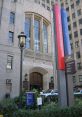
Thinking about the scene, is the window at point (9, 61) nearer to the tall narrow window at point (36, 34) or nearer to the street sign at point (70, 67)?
the tall narrow window at point (36, 34)

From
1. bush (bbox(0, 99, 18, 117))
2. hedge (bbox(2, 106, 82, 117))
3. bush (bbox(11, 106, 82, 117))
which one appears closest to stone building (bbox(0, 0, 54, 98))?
bush (bbox(0, 99, 18, 117))

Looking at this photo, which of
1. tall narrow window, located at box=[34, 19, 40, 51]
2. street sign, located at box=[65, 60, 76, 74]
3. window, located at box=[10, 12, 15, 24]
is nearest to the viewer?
street sign, located at box=[65, 60, 76, 74]

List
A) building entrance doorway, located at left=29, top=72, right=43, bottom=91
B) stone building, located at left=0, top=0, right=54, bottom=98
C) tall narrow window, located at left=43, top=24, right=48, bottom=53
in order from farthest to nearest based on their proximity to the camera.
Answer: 1. tall narrow window, located at left=43, top=24, right=48, bottom=53
2. building entrance doorway, located at left=29, top=72, right=43, bottom=91
3. stone building, located at left=0, top=0, right=54, bottom=98

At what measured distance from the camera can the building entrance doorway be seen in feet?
119

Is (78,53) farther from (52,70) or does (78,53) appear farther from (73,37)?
(52,70)

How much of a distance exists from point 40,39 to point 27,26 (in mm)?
3368

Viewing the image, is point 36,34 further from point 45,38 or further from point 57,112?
point 57,112

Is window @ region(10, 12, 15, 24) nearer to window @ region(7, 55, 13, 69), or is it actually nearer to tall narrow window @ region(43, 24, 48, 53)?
window @ region(7, 55, 13, 69)

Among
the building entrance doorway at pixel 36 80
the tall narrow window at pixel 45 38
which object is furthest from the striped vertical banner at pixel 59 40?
the tall narrow window at pixel 45 38

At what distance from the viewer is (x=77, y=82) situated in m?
57.1

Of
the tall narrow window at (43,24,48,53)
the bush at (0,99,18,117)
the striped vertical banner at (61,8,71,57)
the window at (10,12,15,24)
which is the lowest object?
the bush at (0,99,18,117)

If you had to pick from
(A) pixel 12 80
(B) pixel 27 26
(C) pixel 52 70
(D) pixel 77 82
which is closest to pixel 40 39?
(B) pixel 27 26

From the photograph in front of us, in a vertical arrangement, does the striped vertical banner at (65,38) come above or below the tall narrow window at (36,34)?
below

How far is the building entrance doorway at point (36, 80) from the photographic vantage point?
3639 cm
